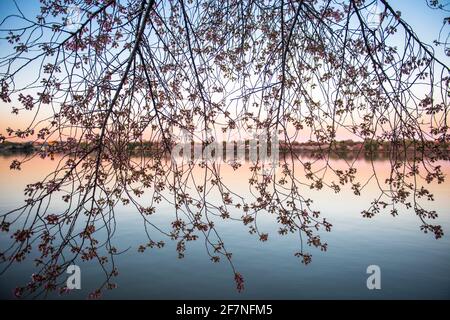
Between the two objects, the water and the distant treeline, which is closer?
the distant treeline

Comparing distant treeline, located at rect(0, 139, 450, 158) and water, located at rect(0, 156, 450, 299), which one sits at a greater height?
distant treeline, located at rect(0, 139, 450, 158)

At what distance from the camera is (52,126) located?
9.89 feet

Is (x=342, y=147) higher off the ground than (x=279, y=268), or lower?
higher

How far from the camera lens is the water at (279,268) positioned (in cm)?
934

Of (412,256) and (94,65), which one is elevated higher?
(94,65)

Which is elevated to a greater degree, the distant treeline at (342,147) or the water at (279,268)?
the distant treeline at (342,147)

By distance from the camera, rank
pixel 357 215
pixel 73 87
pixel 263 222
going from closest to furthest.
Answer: pixel 73 87 < pixel 263 222 < pixel 357 215

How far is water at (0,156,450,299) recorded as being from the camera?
30.6ft

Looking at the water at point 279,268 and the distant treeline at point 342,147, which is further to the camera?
the water at point 279,268

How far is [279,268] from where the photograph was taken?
1059 centimetres

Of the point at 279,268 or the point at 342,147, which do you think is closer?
the point at 342,147
